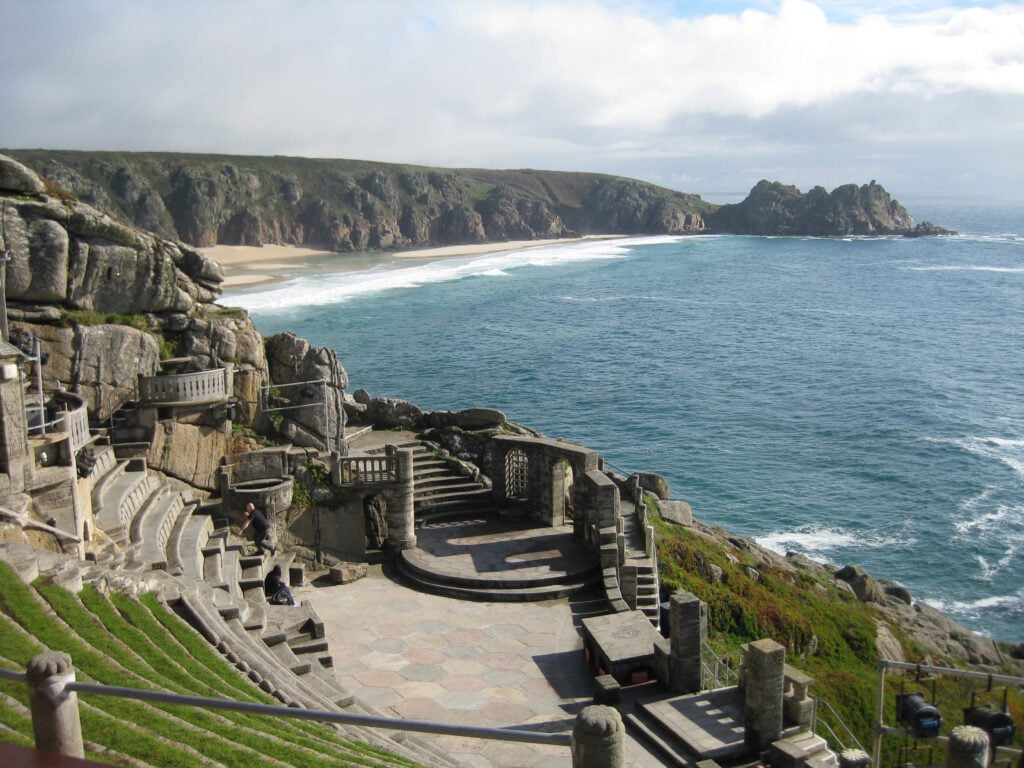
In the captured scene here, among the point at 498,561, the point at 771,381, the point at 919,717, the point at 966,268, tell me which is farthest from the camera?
the point at 966,268

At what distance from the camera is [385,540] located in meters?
26.5

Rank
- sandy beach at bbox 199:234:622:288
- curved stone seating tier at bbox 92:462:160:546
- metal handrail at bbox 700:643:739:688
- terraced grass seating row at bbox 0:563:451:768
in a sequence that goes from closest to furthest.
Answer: terraced grass seating row at bbox 0:563:451:768, metal handrail at bbox 700:643:739:688, curved stone seating tier at bbox 92:462:160:546, sandy beach at bbox 199:234:622:288

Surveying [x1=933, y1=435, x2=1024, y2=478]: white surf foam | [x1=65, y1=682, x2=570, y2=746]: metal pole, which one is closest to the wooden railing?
[x1=65, y1=682, x2=570, y2=746]: metal pole

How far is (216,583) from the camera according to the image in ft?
65.8

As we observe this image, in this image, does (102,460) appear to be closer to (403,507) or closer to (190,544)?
(190,544)

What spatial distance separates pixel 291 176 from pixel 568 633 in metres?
162

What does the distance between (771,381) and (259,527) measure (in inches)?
1916

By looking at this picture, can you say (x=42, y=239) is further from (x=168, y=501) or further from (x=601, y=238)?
(x=601, y=238)

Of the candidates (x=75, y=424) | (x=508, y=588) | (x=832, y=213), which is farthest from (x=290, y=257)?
(x=508, y=588)

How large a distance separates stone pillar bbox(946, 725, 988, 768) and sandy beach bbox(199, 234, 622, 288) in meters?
103

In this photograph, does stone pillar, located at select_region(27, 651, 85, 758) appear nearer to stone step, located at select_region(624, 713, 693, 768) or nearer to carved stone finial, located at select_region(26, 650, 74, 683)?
carved stone finial, located at select_region(26, 650, 74, 683)

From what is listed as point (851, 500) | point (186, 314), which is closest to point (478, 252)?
point (851, 500)

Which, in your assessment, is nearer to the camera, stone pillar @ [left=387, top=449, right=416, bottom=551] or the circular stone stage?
the circular stone stage

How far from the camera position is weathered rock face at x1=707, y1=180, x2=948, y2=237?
184 m
